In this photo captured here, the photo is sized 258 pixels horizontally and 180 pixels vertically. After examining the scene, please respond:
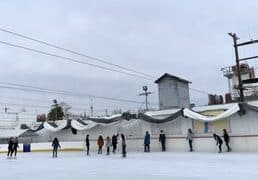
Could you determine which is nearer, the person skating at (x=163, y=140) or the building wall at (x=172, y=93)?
the person skating at (x=163, y=140)

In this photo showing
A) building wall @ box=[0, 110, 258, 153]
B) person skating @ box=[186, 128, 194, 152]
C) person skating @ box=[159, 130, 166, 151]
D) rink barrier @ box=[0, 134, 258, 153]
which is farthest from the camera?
person skating @ box=[159, 130, 166, 151]

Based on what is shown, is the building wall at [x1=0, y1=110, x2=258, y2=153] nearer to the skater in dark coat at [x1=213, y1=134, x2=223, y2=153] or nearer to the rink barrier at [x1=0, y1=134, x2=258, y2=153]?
the rink barrier at [x1=0, y1=134, x2=258, y2=153]

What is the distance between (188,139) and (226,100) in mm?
11548

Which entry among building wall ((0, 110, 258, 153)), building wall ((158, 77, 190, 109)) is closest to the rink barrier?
building wall ((0, 110, 258, 153))

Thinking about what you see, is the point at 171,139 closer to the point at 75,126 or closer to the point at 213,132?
the point at 213,132

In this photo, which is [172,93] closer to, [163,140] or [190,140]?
[163,140]

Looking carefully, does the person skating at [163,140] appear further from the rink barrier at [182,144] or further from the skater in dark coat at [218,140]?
the skater in dark coat at [218,140]

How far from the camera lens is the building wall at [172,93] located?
3394 cm

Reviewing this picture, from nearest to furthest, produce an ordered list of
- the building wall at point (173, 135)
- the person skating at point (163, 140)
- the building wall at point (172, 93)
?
the building wall at point (173, 135)
the person skating at point (163, 140)
the building wall at point (172, 93)

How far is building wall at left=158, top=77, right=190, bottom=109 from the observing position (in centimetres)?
3394

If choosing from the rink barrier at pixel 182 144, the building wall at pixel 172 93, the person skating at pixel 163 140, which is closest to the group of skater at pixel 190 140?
the person skating at pixel 163 140

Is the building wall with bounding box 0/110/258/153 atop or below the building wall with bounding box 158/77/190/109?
below

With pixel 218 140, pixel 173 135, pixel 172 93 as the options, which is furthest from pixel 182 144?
pixel 172 93

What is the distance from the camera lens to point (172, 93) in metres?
34.1
